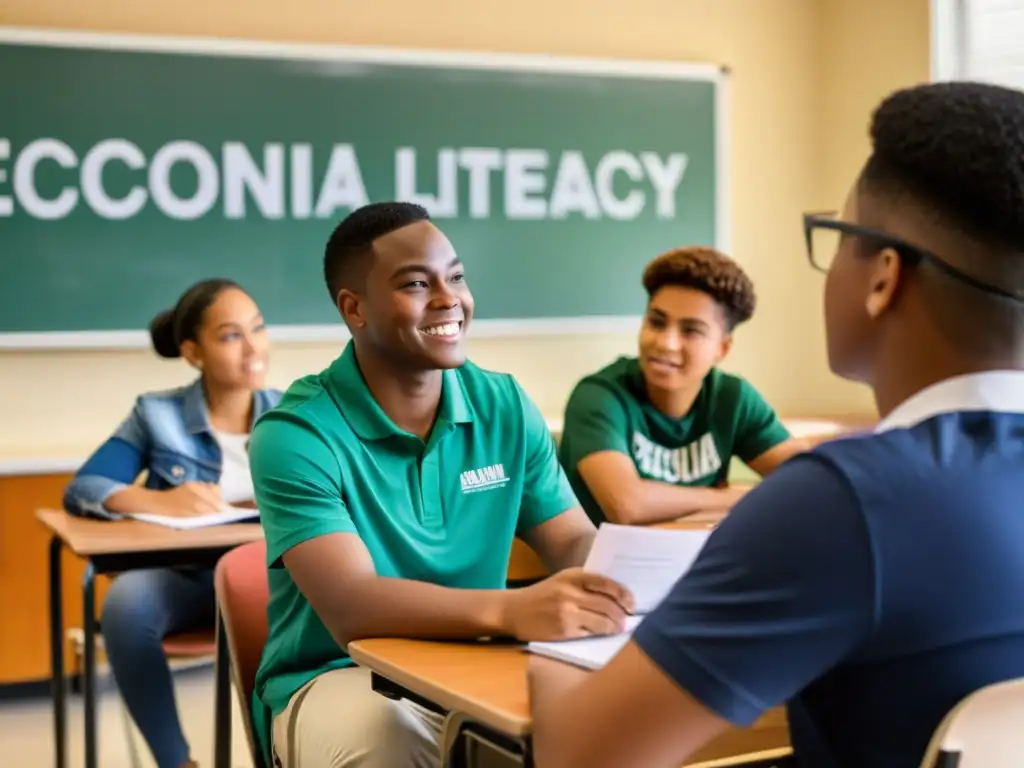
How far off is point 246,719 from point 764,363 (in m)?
3.84

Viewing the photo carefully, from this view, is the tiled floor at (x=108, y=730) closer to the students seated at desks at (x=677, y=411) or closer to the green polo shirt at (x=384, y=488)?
the students seated at desks at (x=677, y=411)

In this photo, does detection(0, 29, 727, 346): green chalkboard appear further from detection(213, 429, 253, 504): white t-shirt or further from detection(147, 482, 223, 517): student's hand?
detection(147, 482, 223, 517): student's hand

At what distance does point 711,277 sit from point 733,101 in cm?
244

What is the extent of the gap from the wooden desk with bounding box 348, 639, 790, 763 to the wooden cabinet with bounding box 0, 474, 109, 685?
9.32 ft

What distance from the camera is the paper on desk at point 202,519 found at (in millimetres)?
3119

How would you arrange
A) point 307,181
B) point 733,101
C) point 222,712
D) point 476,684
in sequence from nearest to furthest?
point 476,684
point 222,712
point 307,181
point 733,101

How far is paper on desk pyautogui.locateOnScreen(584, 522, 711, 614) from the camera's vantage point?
5.83 feet

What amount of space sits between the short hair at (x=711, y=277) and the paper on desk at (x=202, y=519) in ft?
3.72

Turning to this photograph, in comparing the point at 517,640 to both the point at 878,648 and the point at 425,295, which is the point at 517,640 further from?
the point at 878,648

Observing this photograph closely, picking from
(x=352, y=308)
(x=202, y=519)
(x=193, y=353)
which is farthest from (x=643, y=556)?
(x=193, y=353)

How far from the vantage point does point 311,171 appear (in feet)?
15.9

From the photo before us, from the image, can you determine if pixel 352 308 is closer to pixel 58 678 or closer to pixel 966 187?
pixel 966 187

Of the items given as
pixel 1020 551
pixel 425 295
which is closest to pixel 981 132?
pixel 1020 551

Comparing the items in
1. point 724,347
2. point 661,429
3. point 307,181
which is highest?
point 307,181
